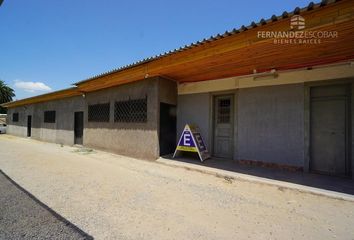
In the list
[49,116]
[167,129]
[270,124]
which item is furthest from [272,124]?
[49,116]

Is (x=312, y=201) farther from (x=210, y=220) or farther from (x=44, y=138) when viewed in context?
(x=44, y=138)

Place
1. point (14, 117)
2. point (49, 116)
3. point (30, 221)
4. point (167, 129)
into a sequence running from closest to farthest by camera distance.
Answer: point (30, 221)
point (167, 129)
point (49, 116)
point (14, 117)

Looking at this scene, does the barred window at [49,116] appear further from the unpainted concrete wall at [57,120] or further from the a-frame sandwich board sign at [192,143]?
the a-frame sandwich board sign at [192,143]

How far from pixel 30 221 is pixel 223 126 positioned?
550 cm

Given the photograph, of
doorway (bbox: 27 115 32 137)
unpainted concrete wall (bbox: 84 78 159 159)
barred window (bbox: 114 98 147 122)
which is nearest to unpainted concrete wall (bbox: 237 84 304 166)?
unpainted concrete wall (bbox: 84 78 159 159)

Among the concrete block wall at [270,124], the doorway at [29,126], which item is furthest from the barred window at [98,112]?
the doorway at [29,126]

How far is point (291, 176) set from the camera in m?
4.70

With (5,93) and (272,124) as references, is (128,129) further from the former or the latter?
(5,93)

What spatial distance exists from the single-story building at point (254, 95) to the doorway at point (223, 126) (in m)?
0.03

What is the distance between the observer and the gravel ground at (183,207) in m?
2.46

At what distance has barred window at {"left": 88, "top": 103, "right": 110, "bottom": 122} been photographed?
Result: 340 inches

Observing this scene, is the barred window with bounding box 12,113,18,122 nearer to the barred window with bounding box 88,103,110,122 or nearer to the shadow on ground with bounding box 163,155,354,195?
the barred window with bounding box 88,103,110,122

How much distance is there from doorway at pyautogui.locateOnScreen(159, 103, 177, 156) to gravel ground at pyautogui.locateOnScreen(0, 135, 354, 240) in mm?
1831

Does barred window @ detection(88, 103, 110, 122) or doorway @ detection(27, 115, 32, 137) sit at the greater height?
barred window @ detection(88, 103, 110, 122)
